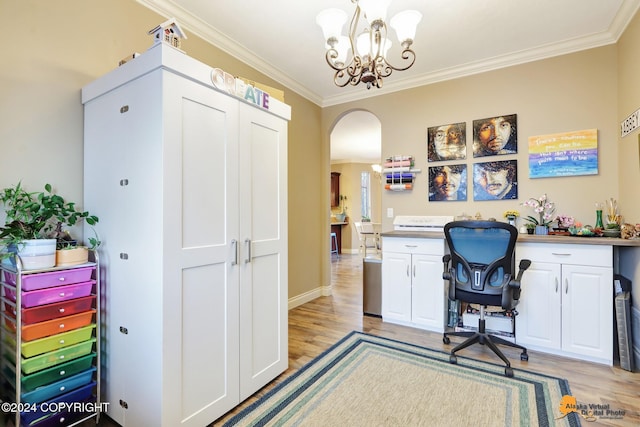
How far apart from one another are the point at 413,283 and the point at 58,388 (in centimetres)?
272

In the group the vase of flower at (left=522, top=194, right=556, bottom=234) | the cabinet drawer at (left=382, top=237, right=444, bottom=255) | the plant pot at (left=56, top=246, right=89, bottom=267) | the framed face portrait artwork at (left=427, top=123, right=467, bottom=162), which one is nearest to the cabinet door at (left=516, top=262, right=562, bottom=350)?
the vase of flower at (left=522, top=194, right=556, bottom=234)

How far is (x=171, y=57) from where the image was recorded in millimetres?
1401

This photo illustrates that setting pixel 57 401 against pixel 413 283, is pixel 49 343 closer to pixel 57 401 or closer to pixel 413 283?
pixel 57 401

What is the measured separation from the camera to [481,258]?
2.28 meters

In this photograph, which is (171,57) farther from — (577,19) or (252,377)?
(577,19)

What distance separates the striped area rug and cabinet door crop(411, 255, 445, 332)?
52 centimetres

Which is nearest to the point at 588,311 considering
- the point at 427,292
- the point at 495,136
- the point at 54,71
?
the point at 427,292

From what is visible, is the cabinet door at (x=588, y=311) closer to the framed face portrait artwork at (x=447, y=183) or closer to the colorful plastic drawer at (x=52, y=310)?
the framed face portrait artwork at (x=447, y=183)

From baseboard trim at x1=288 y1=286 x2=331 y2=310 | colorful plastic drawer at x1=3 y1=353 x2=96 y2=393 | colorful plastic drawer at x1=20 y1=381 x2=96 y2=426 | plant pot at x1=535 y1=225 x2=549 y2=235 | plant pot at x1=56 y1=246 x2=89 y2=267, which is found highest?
plant pot at x1=535 y1=225 x2=549 y2=235

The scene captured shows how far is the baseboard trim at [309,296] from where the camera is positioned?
3636 mm

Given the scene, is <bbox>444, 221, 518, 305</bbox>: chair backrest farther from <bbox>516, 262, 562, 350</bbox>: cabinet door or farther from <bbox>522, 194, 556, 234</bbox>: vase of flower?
<bbox>522, 194, 556, 234</bbox>: vase of flower

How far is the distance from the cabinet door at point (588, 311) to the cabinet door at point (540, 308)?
51mm

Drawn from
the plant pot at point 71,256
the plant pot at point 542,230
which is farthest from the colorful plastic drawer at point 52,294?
the plant pot at point 542,230

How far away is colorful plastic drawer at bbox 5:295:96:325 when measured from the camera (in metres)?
1.40
